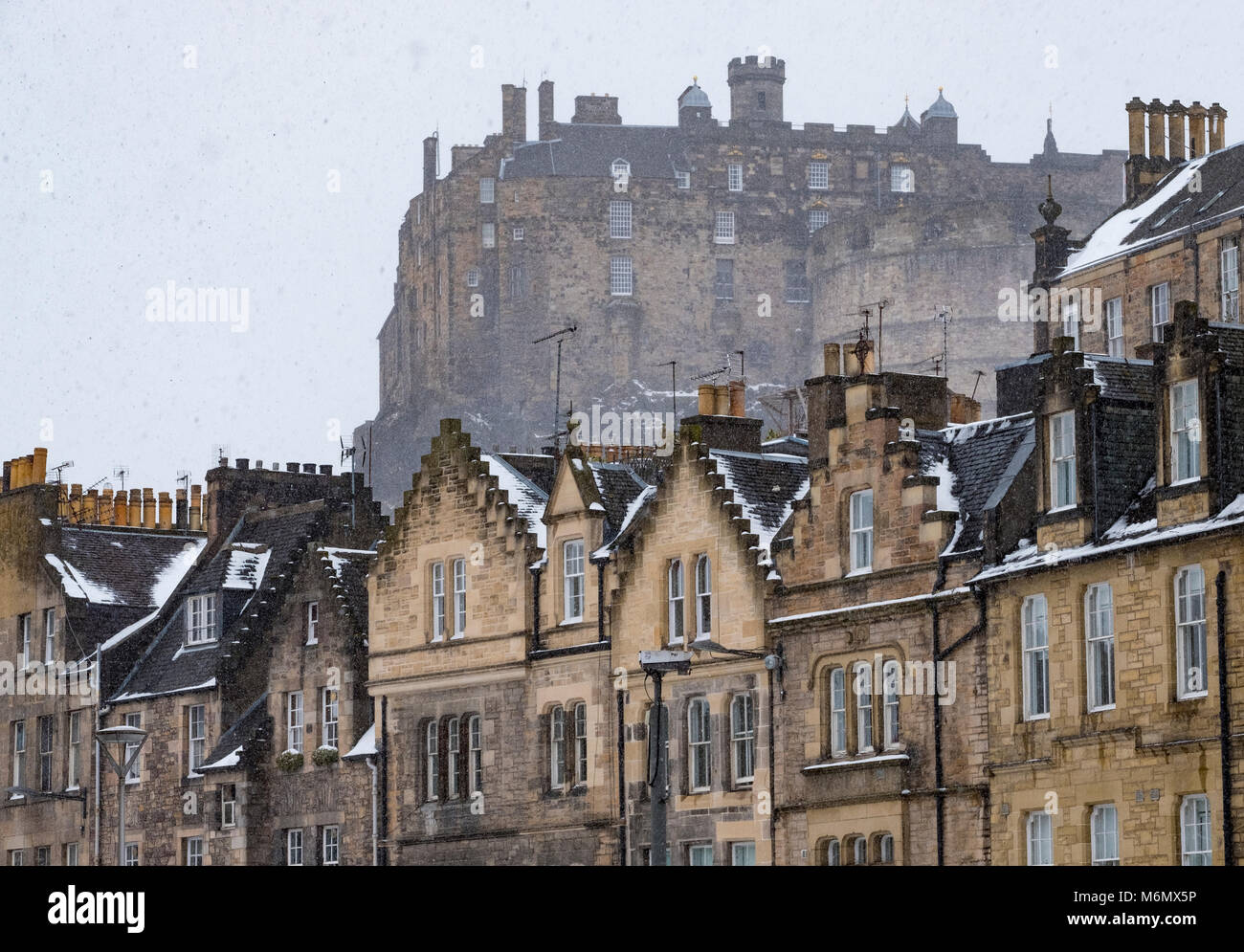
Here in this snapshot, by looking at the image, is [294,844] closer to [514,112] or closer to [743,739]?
[743,739]

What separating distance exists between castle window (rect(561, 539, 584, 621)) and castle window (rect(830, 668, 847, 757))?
7.31 m

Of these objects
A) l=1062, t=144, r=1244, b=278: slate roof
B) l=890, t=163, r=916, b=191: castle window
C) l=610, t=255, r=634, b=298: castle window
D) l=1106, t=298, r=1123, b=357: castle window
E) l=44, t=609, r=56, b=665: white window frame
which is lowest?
l=44, t=609, r=56, b=665: white window frame

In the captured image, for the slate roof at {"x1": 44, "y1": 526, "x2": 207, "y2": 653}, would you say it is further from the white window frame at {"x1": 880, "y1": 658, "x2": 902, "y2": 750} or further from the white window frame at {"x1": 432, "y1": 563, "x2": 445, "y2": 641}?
the white window frame at {"x1": 880, "y1": 658, "x2": 902, "y2": 750}

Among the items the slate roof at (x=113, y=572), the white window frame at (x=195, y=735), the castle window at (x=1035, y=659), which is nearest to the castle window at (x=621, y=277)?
the slate roof at (x=113, y=572)

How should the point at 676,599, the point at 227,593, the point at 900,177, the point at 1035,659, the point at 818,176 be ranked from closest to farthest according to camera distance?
the point at 1035,659, the point at 676,599, the point at 227,593, the point at 818,176, the point at 900,177

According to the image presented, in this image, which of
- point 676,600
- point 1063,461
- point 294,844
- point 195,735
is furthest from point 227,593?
point 1063,461

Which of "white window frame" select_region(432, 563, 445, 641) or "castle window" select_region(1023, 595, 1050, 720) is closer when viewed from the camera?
"castle window" select_region(1023, 595, 1050, 720)

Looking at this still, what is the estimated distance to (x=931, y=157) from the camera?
15200 centimetres

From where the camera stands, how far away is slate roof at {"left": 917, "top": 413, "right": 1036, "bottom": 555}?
38.2m

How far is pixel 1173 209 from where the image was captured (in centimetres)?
6078

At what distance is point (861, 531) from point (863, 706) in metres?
2.78

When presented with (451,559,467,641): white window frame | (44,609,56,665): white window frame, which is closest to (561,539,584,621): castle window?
(451,559,467,641): white window frame

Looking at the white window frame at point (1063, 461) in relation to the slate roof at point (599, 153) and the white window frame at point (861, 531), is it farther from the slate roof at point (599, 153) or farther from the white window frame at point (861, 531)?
the slate roof at point (599, 153)
